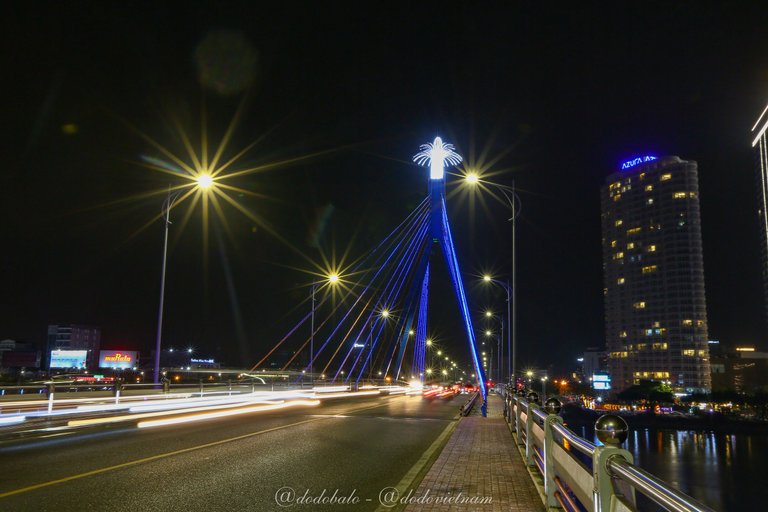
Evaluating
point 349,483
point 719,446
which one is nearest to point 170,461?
point 349,483

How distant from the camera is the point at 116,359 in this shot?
306 ft

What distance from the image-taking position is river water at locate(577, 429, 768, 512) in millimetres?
51688

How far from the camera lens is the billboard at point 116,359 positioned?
9256cm

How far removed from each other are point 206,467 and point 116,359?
91566 mm

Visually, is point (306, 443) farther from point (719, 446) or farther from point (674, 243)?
point (674, 243)

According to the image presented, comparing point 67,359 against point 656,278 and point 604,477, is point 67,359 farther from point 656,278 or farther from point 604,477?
point 656,278

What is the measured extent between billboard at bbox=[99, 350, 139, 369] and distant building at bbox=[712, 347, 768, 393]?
123 metres

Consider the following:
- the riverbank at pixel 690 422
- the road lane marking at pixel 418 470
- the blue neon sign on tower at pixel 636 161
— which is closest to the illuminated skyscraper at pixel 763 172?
the blue neon sign on tower at pixel 636 161

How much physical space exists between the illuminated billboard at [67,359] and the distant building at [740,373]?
427 ft

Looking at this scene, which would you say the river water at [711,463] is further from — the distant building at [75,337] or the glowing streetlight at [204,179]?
the distant building at [75,337]

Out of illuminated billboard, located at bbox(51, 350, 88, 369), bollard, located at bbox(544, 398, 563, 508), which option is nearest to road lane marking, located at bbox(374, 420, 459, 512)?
bollard, located at bbox(544, 398, 563, 508)

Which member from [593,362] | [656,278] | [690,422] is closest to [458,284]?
[690,422]

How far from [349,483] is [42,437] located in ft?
31.3

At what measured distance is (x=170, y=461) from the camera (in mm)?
11102
